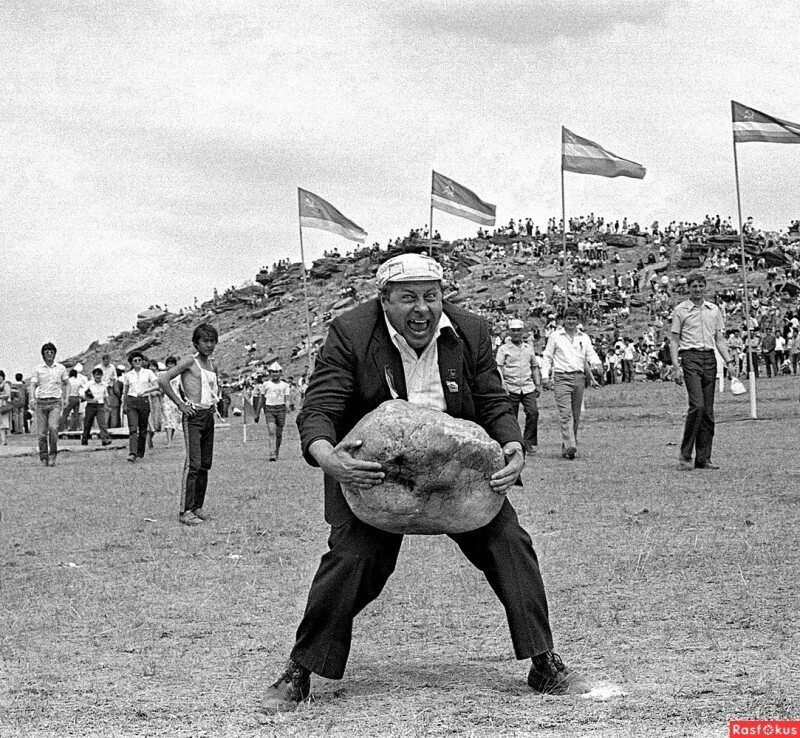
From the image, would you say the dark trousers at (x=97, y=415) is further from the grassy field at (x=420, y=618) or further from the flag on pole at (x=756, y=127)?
the flag on pole at (x=756, y=127)

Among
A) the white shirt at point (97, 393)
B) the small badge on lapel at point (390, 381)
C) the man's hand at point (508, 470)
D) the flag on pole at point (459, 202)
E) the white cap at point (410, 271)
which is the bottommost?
the man's hand at point (508, 470)

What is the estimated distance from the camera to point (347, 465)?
15.6ft

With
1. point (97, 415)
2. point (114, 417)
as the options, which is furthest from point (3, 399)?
point (114, 417)

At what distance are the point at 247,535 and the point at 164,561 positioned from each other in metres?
1.32

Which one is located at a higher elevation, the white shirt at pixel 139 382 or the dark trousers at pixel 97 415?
the white shirt at pixel 139 382

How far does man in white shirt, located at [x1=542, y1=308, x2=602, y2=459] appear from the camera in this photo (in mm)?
15930

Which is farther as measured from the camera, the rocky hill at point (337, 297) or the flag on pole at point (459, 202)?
the rocky hill at point (337, 297)

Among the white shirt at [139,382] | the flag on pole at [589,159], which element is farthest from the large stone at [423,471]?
the flag on pole at [589,159]

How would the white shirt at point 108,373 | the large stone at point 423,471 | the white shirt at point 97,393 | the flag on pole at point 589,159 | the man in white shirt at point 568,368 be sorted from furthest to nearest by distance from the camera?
the flag on pole at point 589,159, the white shirt at point 108,373, the white shirt at point 97,393, the man in white shirt at point 568,368, the large stone at point 423,471

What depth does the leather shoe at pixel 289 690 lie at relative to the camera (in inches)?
189

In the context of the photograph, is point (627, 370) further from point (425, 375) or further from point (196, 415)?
point (425, 375)

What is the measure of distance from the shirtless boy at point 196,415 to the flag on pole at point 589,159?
67.7ft

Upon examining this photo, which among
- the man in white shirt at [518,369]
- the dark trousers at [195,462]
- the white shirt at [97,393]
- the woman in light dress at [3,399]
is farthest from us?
the woman in light dress at [3,399]

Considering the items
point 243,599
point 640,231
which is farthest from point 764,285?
point 243,599
